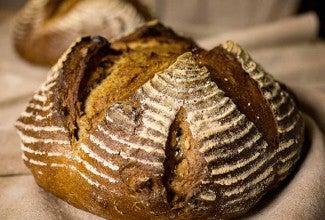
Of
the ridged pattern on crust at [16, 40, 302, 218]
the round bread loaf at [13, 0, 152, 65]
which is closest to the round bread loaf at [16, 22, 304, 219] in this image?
the ridged pattern on crust at [16, 40, 302, 218]

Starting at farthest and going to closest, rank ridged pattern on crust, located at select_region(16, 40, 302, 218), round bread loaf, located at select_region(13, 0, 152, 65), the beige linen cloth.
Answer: round bread loaf, located at select_region(13, 0, 152, 65)
the beige linen cloth
ridged pattern on crust, located at select_region(16, 40, 302, 218)

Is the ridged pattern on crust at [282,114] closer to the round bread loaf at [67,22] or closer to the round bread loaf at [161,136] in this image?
the round bread loaf at [161,136]

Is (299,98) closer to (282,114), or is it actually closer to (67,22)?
(282,114)

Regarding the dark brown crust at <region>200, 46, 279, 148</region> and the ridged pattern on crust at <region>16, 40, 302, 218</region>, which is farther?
the dark brown crust at <region>200, 46, 279, 148</region>

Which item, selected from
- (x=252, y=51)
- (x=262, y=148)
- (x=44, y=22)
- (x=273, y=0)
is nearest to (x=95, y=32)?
(x=44, y=22)

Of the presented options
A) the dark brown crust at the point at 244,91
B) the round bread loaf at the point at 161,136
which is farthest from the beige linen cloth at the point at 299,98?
the dark brown crust at the point at 244,91

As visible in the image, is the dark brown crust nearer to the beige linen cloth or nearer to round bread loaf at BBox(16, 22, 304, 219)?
round bread loaf at BBox(16, 22, 304, 219)

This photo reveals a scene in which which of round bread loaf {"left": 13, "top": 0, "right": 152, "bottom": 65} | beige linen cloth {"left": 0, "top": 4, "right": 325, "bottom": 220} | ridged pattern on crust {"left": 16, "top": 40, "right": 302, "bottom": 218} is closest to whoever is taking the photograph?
ridged pattern on crust {"left": 16, "top": 40, "right": 302, "bottom": 218}

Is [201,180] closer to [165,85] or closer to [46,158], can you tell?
[165,85]
